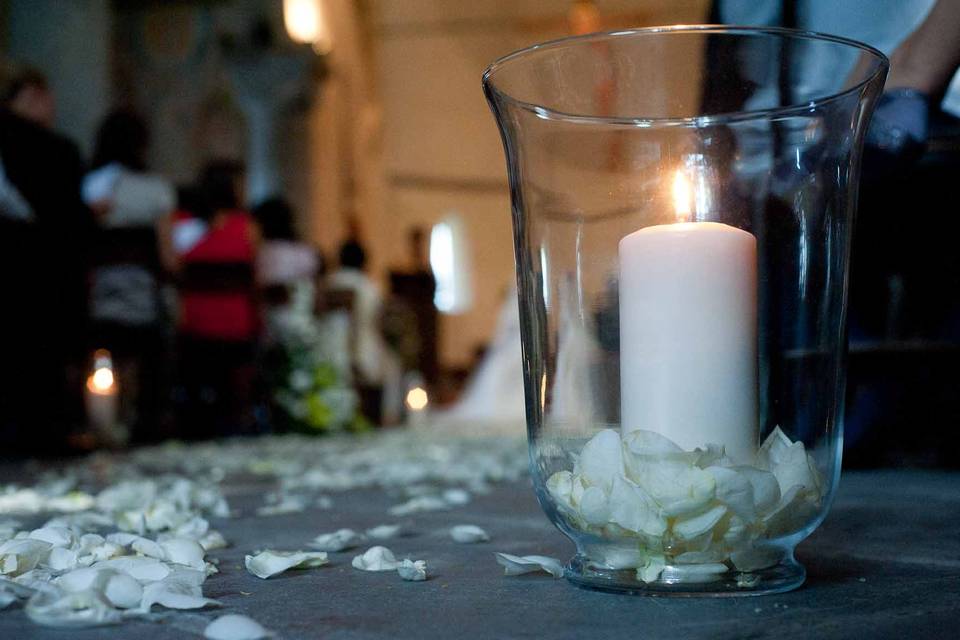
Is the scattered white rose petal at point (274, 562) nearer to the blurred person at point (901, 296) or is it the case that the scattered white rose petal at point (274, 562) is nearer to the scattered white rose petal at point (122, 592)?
the scattered white rose petal at point (122, 592)

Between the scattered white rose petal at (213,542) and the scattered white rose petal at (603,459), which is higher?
the scattered white rose petal at (603,459)

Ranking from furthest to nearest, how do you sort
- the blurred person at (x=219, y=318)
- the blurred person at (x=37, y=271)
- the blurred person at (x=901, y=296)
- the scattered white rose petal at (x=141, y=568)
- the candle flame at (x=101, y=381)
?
the blurred person at (x=219, y=318) → the candle flame at (x=101, y=381) → the blurred person at (x=37, y=271) → the blurred person at (x=901, y=296) → the scattered white rose petal at (x=141, y=568)

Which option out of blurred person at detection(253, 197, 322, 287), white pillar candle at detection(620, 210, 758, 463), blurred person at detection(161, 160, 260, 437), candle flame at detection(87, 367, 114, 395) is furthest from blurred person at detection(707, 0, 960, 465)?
blurred person at detection(253, 197, 322, 287)

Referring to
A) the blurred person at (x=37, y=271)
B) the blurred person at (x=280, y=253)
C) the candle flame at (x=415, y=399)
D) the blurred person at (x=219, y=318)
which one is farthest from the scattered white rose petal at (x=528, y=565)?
the candle flame at (x=415, y=399)

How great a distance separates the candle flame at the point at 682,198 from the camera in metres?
0.66

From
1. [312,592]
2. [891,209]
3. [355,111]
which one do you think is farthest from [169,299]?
[355,111]

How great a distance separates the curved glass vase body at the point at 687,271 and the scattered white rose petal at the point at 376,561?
0.19 m

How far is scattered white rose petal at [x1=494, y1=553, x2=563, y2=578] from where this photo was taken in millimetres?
758

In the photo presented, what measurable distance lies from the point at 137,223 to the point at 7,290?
77 cm

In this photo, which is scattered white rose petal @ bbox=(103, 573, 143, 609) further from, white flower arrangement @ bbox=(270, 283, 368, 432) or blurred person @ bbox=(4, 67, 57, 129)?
white flower arrangement @ bbox=(270, 283, 368, 432)

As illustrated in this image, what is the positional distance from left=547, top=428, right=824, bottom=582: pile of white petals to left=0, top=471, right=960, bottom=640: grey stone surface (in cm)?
3

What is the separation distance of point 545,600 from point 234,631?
0.75 ft

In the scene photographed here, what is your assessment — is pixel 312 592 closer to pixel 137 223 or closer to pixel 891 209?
pixel 891 209

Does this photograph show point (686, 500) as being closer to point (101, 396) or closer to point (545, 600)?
point (545, 600)
